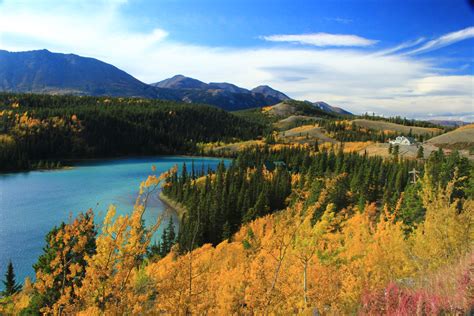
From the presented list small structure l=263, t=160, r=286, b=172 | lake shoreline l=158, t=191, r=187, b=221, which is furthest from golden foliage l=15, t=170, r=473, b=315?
small structure l=263, t=160, r=286, b=172

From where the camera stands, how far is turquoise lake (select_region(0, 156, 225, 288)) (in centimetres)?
5150

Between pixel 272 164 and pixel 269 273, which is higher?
pixel 269 273

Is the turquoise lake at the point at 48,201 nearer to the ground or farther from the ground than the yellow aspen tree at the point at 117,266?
nearer to the ground

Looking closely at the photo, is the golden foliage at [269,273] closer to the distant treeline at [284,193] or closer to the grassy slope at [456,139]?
the distant treeline at [284,193]

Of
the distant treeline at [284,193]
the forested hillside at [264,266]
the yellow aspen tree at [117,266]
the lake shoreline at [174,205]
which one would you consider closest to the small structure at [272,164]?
the distant treeline at [284,193]

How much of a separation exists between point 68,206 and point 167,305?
7605cm

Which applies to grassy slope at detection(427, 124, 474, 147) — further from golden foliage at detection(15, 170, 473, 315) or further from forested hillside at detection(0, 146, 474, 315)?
golden foliage at detection(15, 170, 473, 315)

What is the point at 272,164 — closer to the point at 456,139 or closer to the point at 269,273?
the point at 456,139

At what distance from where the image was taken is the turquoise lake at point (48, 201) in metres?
51.5

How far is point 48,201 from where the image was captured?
263 ft

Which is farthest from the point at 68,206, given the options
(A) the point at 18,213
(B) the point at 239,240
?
(B) the point at 239,240

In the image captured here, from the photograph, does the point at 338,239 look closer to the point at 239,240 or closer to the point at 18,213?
the point at 239,240

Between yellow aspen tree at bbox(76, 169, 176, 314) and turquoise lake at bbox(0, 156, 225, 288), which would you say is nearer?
yellow aspen tree at bbox(76, 169, 176, 314)

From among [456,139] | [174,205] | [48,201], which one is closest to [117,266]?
[174,205]
